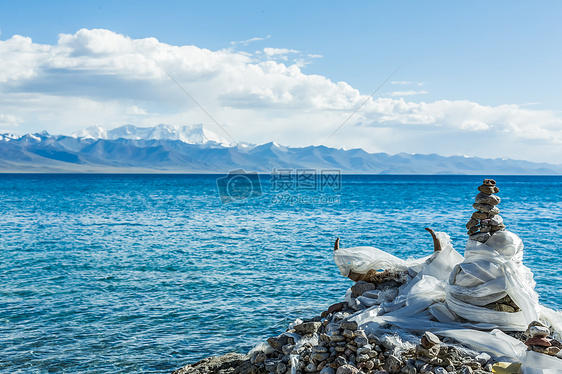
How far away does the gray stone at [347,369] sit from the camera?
7312mm

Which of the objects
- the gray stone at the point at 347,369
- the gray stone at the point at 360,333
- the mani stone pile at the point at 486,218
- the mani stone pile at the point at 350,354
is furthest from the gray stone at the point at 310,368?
the mani stone pile at the point at 486,218

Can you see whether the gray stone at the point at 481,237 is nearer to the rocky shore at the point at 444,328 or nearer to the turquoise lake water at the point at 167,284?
the rocky shore at the point at 444,328

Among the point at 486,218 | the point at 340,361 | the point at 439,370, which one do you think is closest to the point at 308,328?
the point at 340,361

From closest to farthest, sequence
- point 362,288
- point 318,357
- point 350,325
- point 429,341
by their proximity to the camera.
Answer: point 429,341
point 318,357
point 350,325
point 362,288

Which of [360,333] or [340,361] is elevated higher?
[360,333]

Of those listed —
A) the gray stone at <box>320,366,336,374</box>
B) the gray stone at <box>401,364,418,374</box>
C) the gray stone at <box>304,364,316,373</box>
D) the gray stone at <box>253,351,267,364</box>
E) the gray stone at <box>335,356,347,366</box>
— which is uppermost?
the gray stone at <box>401,364,418,374</box>

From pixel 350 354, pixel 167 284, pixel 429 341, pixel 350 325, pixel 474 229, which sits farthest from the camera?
pixel 167 284

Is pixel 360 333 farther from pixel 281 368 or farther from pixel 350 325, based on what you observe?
pixel 281 368

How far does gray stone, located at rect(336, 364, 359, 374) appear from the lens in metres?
7.31

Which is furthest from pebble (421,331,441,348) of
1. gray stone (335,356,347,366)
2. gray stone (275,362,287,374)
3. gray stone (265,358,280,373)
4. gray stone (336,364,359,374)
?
gray stone (265,358,280,373)

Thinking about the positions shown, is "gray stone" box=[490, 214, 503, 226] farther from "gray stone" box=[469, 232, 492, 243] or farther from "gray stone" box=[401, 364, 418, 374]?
"gray stone" box=[401, 364, 418, 374]

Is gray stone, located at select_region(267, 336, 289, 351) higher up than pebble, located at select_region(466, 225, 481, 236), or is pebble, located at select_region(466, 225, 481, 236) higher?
pebble, located at select_region(466, 225, 481, 236)

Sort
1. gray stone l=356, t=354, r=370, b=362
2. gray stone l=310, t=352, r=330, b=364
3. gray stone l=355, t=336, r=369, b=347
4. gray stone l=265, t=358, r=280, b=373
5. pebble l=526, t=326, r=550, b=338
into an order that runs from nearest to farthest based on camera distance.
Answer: pebble l=526, t=326, r=550, b=338, gray stone l=356, t=354, r=370, b=362, gray stone l=355, t=336, r=369, b=347, gray stone l=310, t=352, r=330, b=364, gray stone l=265, t=358, r=280, b=373

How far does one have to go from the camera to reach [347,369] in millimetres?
7348
